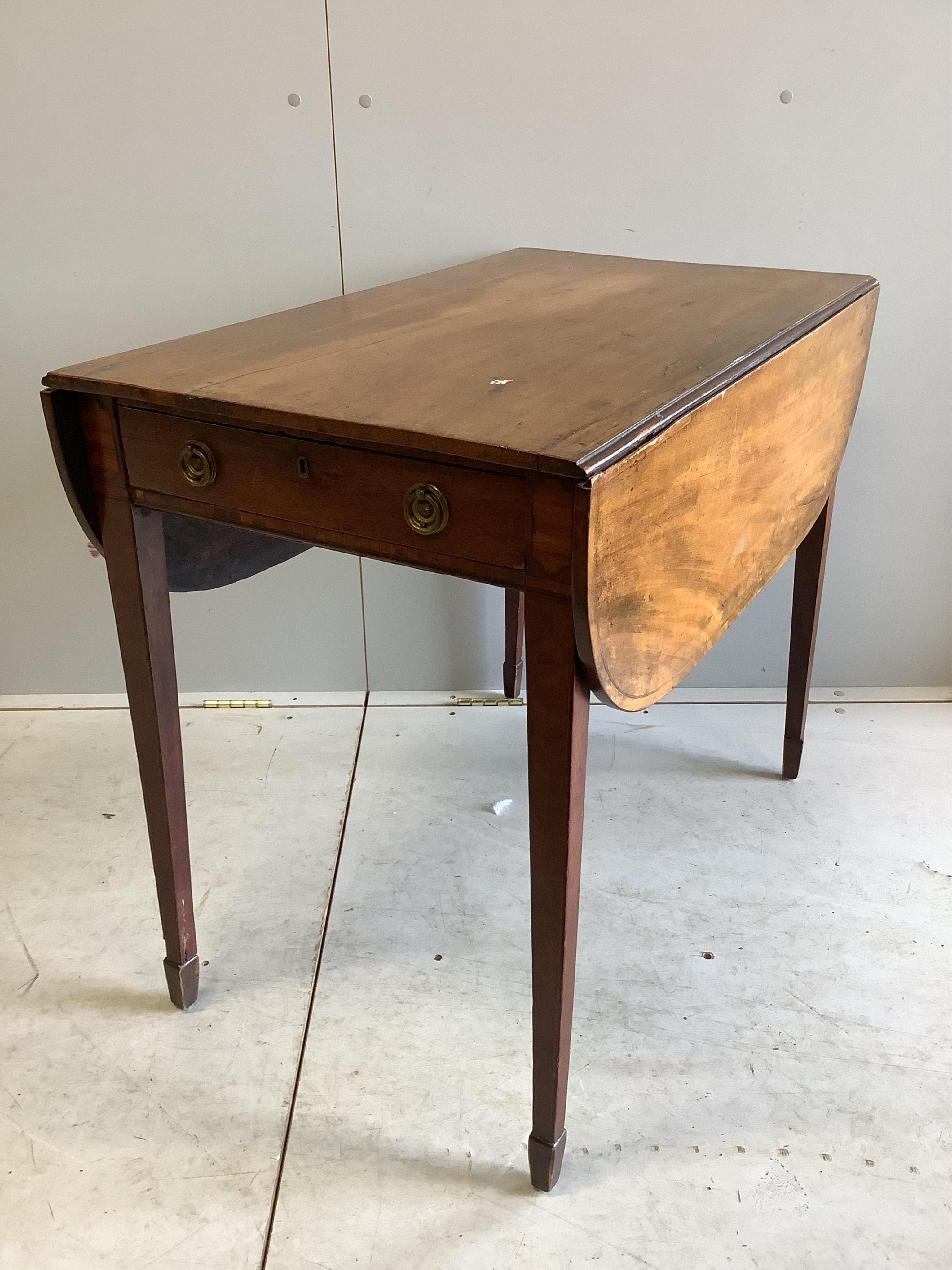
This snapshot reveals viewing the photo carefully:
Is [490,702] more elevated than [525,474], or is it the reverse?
[525,474]

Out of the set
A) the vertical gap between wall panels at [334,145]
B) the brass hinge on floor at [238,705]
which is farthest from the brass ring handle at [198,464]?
the brass hinge on floor at [238,705]

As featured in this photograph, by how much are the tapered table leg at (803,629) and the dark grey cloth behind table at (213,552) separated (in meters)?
0.82

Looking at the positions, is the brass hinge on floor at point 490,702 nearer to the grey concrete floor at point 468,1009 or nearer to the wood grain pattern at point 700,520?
the grey concrete floor at point 468,1009

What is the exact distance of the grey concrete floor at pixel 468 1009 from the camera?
1.20 meters

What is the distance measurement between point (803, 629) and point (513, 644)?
1.85ft

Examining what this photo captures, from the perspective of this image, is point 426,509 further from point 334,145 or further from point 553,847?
point 334,145

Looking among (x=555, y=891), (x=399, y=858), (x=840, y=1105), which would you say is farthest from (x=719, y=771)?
(x=555, y=891)

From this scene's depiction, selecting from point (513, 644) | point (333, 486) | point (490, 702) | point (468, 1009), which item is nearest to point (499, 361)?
point (333, 486)

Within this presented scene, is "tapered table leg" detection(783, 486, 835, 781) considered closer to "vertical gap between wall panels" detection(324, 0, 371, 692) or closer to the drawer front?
"vertical gap between wall panels" detection(324, 0, 371, 692)

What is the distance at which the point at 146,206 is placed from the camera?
1.96 m

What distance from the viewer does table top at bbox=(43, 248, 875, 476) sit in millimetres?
999

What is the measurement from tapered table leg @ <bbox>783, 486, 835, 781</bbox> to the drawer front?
903 mm

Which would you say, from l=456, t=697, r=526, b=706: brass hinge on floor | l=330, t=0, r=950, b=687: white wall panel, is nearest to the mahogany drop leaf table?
l=330, t=0, r=950, b=687: white wall panel

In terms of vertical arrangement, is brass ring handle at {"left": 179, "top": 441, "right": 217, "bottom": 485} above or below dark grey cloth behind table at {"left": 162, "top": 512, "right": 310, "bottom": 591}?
above
